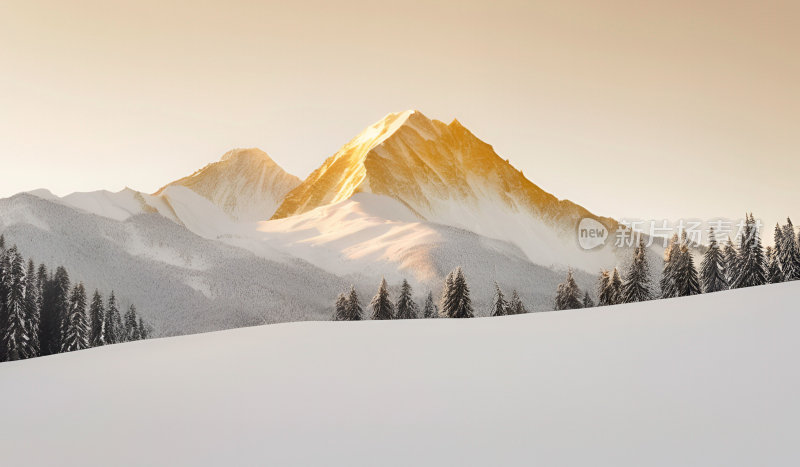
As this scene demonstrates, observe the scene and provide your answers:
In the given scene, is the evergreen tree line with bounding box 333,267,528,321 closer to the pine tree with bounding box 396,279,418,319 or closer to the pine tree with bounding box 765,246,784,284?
the pine tree with bounding box 396,279,418,319

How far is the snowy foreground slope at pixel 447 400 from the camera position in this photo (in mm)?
5367

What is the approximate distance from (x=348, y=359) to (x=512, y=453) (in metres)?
5.16

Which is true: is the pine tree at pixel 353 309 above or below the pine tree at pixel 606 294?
below

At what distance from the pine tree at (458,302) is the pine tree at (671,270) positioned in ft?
55.7

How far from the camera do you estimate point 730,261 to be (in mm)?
43875

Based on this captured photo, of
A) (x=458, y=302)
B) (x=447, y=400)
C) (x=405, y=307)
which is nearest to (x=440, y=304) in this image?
(x=458, y=302)

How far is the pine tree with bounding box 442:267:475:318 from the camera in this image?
4644 cm

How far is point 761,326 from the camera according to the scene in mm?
10039

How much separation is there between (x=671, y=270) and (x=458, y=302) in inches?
730

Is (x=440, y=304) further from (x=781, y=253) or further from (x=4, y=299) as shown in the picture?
(x=4, y=299)

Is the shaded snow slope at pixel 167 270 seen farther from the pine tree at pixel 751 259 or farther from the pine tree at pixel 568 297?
the pine tree at pixel 751 259

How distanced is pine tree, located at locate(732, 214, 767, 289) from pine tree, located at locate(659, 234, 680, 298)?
14.8 ft

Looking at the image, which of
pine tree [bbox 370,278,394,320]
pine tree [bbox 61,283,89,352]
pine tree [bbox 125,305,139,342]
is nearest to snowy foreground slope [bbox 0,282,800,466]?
pine tree [bbox 370,278,394,320]

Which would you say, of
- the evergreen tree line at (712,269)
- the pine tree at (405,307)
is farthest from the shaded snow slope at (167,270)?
the evergreen tree line at (712,269)
